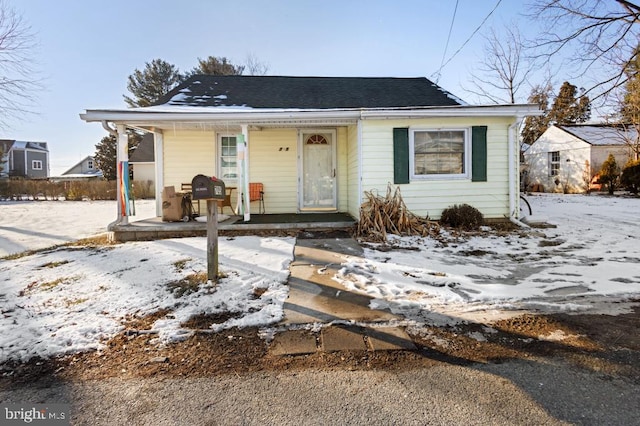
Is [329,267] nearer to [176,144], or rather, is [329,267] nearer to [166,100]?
[176,144]

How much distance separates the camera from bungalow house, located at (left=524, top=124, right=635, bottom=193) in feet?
66.8

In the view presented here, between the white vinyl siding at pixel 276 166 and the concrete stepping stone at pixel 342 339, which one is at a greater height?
the white vinyl siding at pixel 276 166

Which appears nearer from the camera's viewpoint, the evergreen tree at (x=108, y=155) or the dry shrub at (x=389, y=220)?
the dry shrub at (x=389, y=220)

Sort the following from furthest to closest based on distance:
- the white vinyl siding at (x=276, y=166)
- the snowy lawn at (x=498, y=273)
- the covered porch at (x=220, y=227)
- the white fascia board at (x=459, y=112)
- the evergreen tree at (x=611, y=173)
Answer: the evergreen tree at (x=611, y=173) < the white vinyl siding at (x=276, y=166) < the white fascia board at (x=459, y=112) < the covered porch at (x=220, y=227) < the snowy lawn at (x=498, y=273)

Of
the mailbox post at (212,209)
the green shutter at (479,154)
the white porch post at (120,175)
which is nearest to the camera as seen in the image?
the mailbox post at (212,209)

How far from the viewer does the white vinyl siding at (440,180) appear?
7230 millimetres

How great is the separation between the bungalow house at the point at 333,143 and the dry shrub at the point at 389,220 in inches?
14.5

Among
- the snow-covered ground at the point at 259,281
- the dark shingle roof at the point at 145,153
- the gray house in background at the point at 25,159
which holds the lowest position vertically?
the snow-covered ground at the point at 259,281

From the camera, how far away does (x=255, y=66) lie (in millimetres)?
27516

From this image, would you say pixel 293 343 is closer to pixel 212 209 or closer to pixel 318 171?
pixel 212 209

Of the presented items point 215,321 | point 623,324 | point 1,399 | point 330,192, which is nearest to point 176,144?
point 330,192

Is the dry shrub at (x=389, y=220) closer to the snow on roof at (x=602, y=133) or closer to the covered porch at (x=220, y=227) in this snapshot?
the covered porch at (x=220, y=227)

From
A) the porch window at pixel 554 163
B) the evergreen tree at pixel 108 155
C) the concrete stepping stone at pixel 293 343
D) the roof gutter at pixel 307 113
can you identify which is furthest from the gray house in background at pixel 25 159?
the porch window at pixel 554 163

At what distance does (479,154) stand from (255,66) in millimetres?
24596
